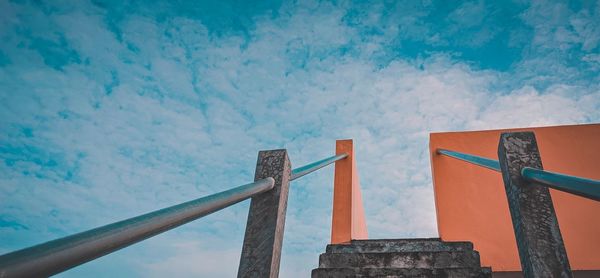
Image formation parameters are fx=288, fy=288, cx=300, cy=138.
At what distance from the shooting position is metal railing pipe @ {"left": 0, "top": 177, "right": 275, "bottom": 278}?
284 mm

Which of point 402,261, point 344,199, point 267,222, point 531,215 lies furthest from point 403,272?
point 344,199

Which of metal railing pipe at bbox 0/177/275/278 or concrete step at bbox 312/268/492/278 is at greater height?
concrete step at bbox 312/268/492/278

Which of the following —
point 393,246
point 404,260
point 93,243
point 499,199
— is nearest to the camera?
point 93,243

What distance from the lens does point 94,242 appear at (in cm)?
39

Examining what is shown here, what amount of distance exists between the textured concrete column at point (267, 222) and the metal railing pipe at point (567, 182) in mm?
901

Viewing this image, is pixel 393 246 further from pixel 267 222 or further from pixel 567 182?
pixel 567 182

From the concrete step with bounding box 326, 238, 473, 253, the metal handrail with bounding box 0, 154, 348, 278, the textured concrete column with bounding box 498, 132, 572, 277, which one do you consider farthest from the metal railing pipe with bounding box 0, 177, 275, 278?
the concrete step with bounding box 326, 238, 473, 253

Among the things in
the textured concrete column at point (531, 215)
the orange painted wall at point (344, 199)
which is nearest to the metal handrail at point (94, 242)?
the textured concrete column at point (531, 215)

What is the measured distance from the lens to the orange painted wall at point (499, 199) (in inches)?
126

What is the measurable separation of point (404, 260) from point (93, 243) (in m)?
2.39

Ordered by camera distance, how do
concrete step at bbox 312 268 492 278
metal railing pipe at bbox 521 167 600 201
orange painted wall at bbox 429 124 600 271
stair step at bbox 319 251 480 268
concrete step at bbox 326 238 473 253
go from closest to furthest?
metal railing pipe at bbox 521 167 600 201 → concrete step at bbox 312 268 492 278 → stair step at bbox 319 251 480 268 → concrete step at bbox 326 238 473 253 → orange painted wall at bbox 429 124 600 271

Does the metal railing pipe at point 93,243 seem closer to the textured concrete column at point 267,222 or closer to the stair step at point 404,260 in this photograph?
the textured concrete column at point 267,222

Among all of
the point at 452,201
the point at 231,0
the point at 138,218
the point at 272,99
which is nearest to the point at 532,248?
the point at 138,218

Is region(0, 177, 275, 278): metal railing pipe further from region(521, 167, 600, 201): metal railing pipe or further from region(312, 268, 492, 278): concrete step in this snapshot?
region(312, 268, 492, 278): concrete step
